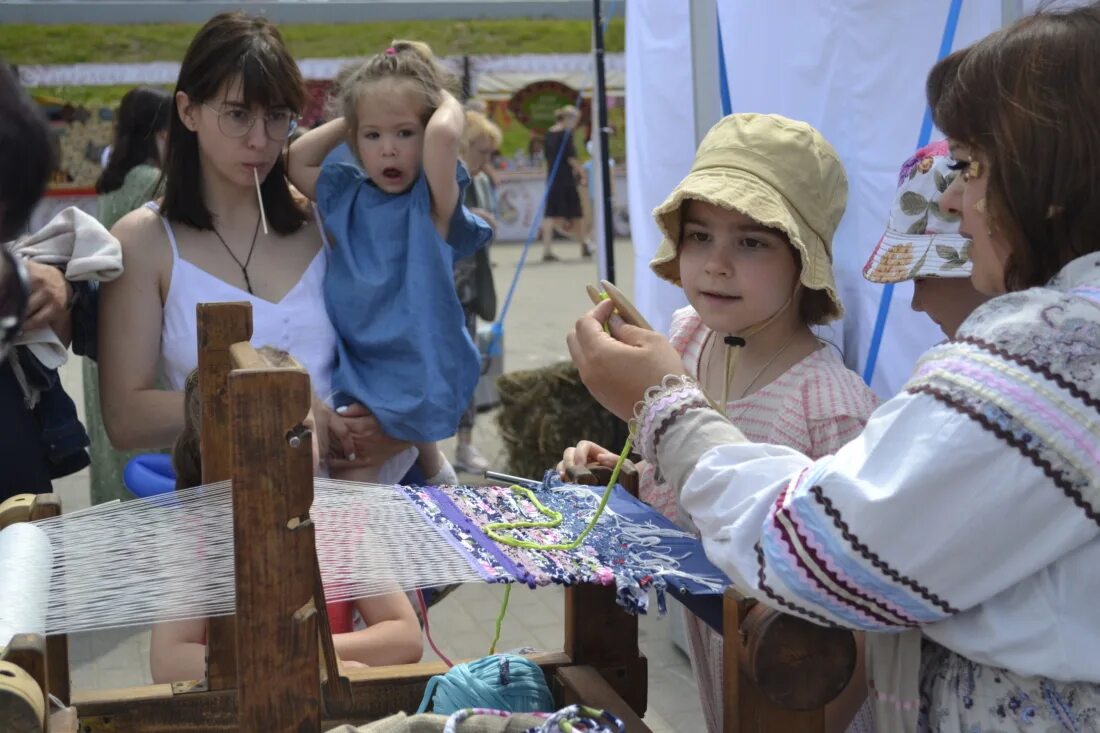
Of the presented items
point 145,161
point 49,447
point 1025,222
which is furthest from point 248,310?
point 145,161

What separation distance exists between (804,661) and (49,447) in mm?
1584

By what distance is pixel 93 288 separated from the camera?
2.38 m

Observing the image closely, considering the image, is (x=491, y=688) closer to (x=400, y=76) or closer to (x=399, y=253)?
(x=399, y=253)

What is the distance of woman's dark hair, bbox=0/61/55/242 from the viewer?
3.18 ft

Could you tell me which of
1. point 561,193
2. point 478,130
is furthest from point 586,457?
point 561,193

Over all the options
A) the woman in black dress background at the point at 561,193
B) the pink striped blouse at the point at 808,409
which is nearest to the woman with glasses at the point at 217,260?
the pink striped blouse at the point at 808,409

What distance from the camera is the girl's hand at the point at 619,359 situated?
4.79 feet

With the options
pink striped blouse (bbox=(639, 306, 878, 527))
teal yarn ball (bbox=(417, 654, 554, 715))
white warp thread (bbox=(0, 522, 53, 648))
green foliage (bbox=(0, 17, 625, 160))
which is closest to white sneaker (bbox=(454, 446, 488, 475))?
pink striped blouse (bbox=(639, 306, 878, 527))

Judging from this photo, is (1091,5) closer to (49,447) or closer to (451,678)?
(451,678)

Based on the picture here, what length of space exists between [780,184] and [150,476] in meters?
1.29

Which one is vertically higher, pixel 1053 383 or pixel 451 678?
pixel 1053 383

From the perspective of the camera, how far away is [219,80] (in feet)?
7.71

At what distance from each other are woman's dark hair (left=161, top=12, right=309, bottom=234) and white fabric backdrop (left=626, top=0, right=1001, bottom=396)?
1141 mm

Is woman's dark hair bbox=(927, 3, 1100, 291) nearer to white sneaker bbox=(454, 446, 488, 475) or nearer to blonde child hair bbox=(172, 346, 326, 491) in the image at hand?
blonde child hair bbox=(172, 346, 326, 491)
